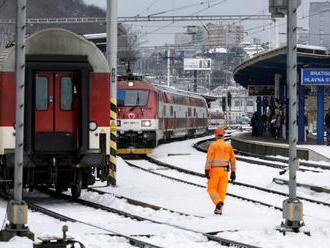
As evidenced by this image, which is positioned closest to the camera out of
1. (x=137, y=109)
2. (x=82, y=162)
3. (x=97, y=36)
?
(x=82, y=162)

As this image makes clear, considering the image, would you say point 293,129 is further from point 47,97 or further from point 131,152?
point 131,152

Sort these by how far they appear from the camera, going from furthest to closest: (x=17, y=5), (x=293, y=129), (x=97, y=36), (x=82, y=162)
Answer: (x=97, y=36)
(x=82, y=162)
(x=293, y=129)
(x=17, y=5)

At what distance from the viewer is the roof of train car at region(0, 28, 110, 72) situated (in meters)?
15.5

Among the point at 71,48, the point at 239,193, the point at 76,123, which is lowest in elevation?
the point at 239,193

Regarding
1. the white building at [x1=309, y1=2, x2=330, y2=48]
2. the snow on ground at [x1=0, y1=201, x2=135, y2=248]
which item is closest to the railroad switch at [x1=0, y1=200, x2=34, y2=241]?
the snow on ground at [x1=0, y1=201, x2=135, y2=248]

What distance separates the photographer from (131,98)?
32.0 metres

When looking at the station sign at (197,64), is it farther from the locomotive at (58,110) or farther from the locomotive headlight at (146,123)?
the locomotive at (58,110)

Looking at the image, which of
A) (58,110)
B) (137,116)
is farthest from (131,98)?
(58,110)

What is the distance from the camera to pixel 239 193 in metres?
18.6

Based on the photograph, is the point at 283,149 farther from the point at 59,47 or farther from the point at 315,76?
Answer: the point at 59,47

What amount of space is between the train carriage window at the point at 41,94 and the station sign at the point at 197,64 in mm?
99649

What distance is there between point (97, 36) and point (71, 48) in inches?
304

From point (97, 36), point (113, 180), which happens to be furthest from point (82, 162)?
point (97, 36)

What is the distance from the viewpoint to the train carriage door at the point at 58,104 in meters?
15.5
